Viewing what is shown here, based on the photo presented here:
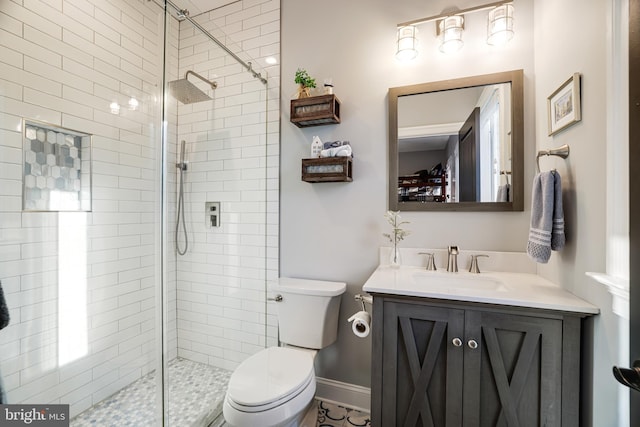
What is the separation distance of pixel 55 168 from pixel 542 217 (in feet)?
7.82

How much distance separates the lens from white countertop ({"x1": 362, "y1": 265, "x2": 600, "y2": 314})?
1.07m

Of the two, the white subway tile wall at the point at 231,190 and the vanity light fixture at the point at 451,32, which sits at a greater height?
the vanity light fixture at the point at 451,32

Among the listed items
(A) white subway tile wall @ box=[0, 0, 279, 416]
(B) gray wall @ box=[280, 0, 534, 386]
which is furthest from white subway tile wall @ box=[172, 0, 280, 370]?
(B) gray wall @ box=[280, 0, 534, 386]

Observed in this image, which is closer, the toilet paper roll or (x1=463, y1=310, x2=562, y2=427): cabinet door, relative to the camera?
(x1=463, y1=310, x2=562, y2=427): cabinet door

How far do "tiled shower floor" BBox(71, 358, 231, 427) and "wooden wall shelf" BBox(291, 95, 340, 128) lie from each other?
164 cm

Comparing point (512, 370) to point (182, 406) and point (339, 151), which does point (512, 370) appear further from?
point (182, 406)

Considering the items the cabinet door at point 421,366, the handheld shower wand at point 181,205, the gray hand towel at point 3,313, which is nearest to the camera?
the cabinet door at point 421,366

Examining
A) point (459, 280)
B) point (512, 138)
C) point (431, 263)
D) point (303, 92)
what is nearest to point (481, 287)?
point (459, 280)

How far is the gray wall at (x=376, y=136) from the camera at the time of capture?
3.89 ft

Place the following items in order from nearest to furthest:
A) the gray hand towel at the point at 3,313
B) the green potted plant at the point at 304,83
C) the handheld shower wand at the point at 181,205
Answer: the gray hand towel at the point at 3,313 < the handheld shower wand at the point at 181,205 < the green potted plant at the point at 304,83

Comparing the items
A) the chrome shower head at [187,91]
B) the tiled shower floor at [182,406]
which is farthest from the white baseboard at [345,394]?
the chrome shower head at [187,91]

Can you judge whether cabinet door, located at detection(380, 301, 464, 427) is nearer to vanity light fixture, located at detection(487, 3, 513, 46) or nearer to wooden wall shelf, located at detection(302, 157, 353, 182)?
wooden wall shelf, located at detection(302, 157, 353, 182)

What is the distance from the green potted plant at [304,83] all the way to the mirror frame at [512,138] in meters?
0.52

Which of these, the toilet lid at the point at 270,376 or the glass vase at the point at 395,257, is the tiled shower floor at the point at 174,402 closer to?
the toilet lid at the point at 270,376
